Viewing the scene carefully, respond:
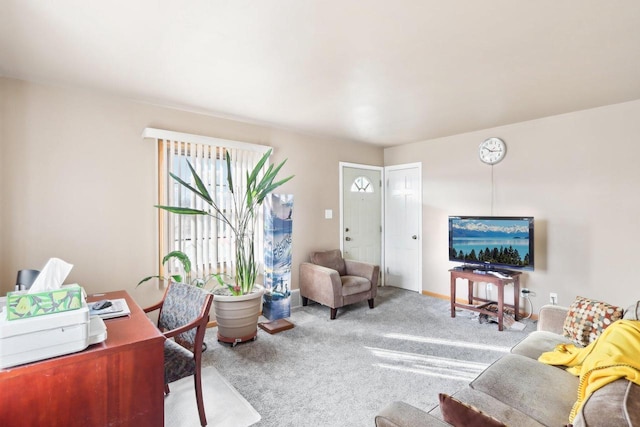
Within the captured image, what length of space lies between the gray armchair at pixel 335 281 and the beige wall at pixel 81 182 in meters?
1.83

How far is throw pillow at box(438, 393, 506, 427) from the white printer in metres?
1.49

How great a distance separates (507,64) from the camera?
2.35 m

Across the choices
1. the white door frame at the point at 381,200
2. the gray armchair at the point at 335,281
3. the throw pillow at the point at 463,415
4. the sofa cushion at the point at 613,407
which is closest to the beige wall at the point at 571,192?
the white door frame at the point at 381,200

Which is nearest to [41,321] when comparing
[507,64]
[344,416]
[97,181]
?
[344,416]

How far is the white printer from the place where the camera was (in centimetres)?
119

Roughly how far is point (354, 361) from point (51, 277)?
7.50 ft

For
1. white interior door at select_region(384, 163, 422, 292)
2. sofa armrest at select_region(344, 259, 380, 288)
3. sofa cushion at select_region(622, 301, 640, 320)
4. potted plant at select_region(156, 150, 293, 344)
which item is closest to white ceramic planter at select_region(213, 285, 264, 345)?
potted plant at select_region(156, 150, 293, 344)

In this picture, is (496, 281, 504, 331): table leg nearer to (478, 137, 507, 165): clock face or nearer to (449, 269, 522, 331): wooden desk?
(449, 269, 522, 331): wooden desk

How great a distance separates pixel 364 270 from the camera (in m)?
4.32

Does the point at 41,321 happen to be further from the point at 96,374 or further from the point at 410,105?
the point at 410,105

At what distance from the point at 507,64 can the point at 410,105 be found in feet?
3.40

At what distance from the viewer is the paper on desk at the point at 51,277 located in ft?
5.27

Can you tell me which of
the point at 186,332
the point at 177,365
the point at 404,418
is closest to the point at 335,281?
the point at 186,332

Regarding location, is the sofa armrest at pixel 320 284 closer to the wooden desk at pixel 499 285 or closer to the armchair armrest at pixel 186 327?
the wooden desk at pixel 499 285
